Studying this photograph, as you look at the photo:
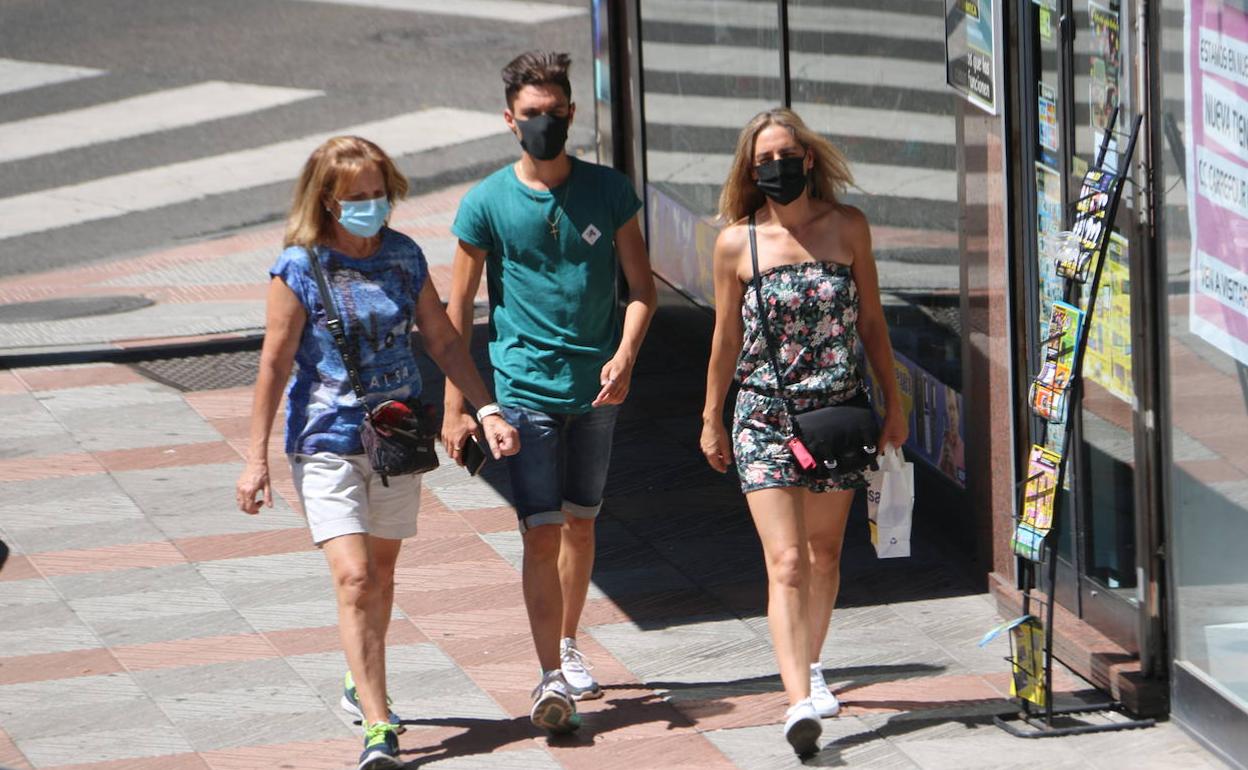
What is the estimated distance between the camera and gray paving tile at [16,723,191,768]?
6.12m

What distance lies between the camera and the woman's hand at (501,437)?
19.6ft

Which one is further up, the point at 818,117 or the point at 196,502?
the point at 818,117

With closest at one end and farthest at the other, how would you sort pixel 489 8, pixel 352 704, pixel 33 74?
pixel 352 704 → pixel 33 74 → pixel 489 8

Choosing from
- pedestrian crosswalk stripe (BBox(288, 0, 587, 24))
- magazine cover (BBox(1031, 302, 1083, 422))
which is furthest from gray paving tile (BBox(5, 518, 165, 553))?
pedestrian crosswalk stripe (BBox(288, 0, 587, 24))

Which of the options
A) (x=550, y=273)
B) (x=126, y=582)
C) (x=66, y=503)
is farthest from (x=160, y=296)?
(x=550, y=273)

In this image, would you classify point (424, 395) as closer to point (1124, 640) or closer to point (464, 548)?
point (464, 548)

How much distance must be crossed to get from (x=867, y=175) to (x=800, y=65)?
746 mm

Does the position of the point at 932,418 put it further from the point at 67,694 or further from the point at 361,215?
the point at 67,694

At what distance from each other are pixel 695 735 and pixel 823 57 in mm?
3735

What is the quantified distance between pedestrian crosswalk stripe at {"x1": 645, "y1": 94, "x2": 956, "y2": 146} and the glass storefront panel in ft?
6.09

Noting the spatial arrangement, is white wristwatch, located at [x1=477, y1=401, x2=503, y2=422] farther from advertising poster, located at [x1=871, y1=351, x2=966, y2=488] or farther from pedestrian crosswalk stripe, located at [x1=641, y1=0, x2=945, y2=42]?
pedestrian crosswalk stripe, located at [x1=641, y1=0, x2=945, y2=42]

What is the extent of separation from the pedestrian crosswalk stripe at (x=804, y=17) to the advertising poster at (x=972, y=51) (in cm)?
59

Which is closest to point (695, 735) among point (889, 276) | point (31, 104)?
point (889, 276)

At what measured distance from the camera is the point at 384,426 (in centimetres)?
580
